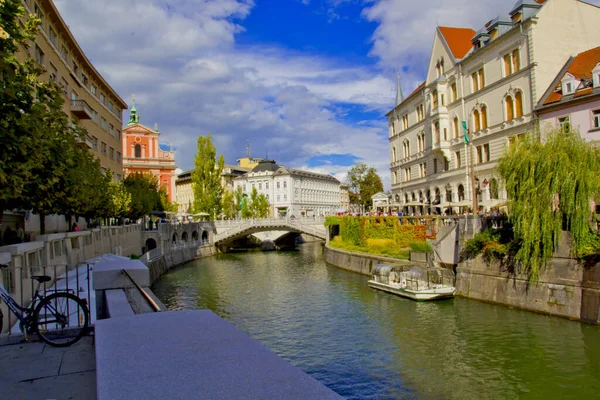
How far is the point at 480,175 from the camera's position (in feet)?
148

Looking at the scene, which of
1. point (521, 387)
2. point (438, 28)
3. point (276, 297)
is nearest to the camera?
point (521, 387)

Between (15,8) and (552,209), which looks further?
(552,209)

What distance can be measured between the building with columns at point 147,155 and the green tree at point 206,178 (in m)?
10.6

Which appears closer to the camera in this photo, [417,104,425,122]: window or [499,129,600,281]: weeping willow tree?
[499,129,600,281]: weeping willow tree

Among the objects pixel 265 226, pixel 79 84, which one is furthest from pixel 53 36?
pixel 265 226

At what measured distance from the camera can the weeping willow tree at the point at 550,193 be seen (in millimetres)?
21719

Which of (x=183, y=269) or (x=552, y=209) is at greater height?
(x=552, y=209)

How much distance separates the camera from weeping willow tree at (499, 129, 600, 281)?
2172 cm

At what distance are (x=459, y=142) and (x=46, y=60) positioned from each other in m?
37.9

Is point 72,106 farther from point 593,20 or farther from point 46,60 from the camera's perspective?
point 593,20

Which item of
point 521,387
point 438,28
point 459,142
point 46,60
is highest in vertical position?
point 438,28

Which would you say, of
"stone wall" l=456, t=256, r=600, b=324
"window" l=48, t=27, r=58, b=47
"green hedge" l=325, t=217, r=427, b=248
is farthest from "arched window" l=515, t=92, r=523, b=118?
"window" l=48, t=27, r=58, b=47

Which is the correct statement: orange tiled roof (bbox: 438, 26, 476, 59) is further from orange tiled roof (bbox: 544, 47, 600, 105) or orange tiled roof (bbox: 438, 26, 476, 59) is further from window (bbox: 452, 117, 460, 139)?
orange tiled roof (bbox: 544, 47, 600, 105)

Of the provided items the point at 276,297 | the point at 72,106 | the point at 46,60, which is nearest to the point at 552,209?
the point at 276,297
